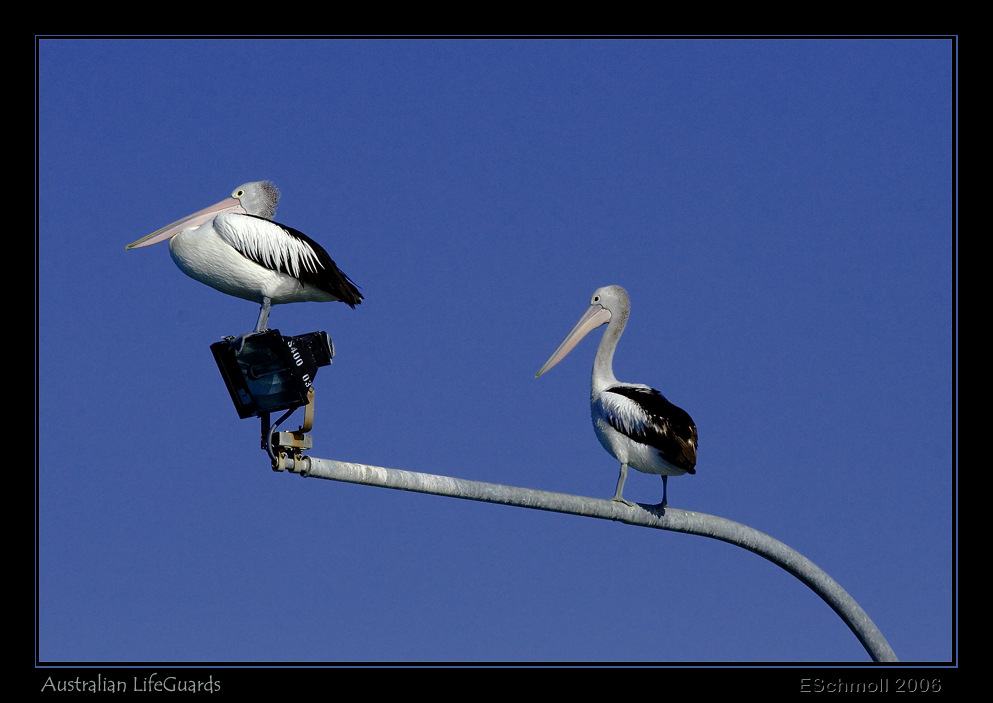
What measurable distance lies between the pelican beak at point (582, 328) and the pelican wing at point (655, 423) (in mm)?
1029

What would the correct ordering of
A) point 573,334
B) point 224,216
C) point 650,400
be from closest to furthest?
point 224,216 < point 650,400 < point 573,334

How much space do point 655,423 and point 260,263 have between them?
3838 mm

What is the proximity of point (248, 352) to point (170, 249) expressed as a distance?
106 inches

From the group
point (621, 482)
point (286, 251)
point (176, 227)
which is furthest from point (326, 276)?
point (621, 482)

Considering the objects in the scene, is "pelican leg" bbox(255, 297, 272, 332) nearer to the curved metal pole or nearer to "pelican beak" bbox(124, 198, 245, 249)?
"pelican beak" bbox(124, 198, 245, 249)

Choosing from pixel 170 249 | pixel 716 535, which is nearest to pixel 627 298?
pixel 716 535

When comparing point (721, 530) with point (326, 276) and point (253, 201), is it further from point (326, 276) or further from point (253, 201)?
point (253, 201)

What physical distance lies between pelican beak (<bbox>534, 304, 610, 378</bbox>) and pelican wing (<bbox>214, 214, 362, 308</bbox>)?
3177mm

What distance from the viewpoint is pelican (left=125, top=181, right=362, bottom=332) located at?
8.16m

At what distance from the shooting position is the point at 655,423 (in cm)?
977

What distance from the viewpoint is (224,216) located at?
8.56 m

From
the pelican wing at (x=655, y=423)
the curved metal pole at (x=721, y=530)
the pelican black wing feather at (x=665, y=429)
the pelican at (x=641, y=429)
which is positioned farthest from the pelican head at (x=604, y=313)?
the curved metal pole at (x=721, y=530)

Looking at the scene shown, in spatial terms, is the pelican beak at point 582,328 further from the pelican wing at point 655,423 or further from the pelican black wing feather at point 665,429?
the pelican black wing feather at point 665,429
